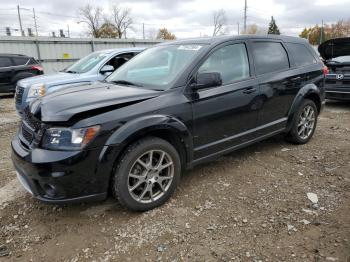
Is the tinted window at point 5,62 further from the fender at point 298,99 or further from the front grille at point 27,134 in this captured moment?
the fender at point 298,99

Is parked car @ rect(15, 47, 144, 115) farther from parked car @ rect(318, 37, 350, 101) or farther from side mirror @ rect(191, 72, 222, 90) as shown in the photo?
parked car @ rect(318, 37, 350, 101)

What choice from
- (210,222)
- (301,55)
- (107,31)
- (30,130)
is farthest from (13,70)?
(107,31)

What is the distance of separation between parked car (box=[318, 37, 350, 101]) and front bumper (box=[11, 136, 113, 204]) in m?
7.12

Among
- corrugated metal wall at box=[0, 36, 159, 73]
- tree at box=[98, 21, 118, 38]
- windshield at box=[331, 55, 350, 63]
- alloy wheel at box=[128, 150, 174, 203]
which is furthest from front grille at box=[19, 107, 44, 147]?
tree at box=[98, 21, 118, 38]

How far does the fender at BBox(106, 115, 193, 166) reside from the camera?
2938mm

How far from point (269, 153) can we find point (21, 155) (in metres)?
3.45

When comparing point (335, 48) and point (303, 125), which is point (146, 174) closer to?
point (303, 125)

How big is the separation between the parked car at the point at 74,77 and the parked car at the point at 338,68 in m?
5.05

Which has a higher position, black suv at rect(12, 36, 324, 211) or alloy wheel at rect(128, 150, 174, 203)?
black suv at rect(12, 36, 324, 211)

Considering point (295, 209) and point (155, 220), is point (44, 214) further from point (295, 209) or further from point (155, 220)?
point (295, 209)

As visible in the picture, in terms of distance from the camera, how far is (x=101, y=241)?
2.88 m

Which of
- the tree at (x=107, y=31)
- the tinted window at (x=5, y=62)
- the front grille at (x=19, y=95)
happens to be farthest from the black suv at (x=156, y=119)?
the tree at (x=107, y=31)

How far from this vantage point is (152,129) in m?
3.16

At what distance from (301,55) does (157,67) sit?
2.56 m
